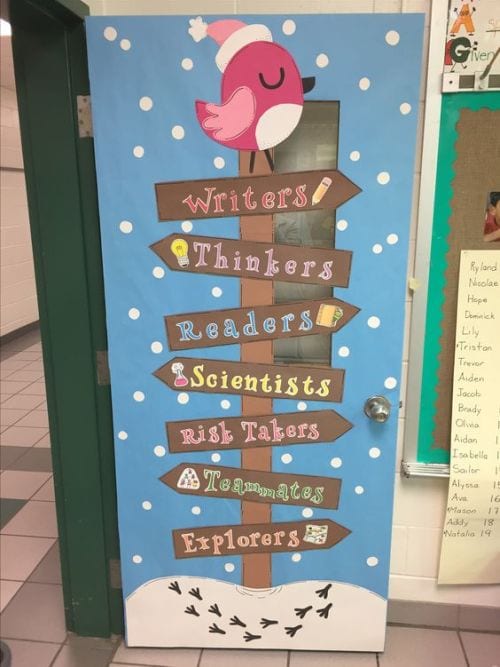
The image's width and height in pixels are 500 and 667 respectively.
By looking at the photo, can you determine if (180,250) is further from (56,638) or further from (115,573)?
(56,638)

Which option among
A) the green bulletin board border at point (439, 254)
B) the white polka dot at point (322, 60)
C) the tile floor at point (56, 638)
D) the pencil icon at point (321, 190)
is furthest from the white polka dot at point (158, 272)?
the tile floor at point (56, 638)

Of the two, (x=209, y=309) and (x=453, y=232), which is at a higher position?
(x=453, y=232)

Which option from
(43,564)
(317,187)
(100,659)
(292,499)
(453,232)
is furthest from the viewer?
(43,564)

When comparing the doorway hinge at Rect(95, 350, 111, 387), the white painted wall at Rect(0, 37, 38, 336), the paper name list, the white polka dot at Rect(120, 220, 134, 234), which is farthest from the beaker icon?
the white painted wall at Rect(0, 37, 38, 336)

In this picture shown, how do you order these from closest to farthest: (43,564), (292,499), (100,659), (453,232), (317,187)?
(317,187), (453,232), (292,499), (100,659), (43,564)

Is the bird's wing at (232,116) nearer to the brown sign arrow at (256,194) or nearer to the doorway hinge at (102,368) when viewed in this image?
the brown sign arrow at (256,194)

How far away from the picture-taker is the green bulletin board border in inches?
67.4

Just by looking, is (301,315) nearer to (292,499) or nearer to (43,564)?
(292,499)

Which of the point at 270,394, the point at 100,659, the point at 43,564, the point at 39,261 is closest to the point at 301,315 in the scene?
the point at 270,394

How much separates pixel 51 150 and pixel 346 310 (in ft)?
3.42

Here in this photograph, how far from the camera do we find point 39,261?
1868 millimetres

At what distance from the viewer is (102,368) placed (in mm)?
1936

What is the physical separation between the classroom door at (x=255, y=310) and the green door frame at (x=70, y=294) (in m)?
0.09

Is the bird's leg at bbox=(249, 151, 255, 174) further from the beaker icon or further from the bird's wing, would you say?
the beaker icon
